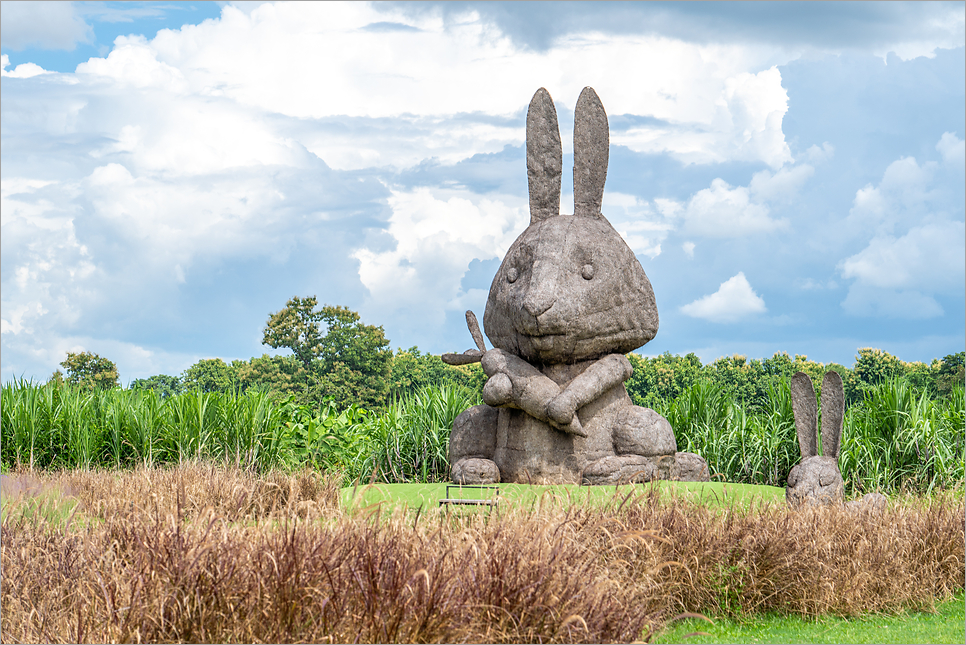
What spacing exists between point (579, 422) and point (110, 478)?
13.4 feet

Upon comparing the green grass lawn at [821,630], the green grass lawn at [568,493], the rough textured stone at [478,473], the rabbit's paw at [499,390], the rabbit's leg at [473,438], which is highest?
the rabbit's paw at [499,390]

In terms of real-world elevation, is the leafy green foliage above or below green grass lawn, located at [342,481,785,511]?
above

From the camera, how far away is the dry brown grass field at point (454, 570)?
3.74 m

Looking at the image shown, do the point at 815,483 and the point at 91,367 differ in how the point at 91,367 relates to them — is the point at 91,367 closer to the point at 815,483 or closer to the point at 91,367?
the point at 91,367

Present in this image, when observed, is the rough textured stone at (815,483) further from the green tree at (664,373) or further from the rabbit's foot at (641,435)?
the green tree at (664,373)

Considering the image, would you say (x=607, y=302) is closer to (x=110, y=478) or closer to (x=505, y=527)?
(x=505, y=527)

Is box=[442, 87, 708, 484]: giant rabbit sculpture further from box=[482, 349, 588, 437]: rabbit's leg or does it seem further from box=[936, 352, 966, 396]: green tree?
box=[936, 352, 966, 396]: green tree

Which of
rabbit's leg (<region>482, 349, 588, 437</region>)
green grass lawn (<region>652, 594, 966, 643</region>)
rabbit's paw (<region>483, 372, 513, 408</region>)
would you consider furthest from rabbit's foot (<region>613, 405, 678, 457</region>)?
green grass lawn (<region>652, 594, 966, 643</region>)

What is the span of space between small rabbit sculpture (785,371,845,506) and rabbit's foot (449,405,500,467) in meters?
2.51

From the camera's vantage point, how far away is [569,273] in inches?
292

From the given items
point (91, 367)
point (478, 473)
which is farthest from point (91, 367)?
point (478, 473)

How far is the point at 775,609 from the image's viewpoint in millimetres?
5215

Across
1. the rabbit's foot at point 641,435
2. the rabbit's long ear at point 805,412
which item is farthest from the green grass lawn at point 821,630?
the rabbit's foot at point 641,435

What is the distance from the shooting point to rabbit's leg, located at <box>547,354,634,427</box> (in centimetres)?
720
